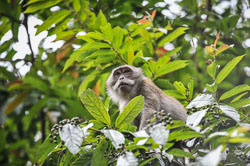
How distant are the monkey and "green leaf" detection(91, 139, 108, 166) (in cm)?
281

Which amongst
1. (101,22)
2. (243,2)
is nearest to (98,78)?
(101,22)

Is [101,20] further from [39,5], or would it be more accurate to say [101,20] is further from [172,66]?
[172,66]

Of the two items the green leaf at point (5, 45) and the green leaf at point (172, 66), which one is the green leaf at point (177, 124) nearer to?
the green leaf at point (172, 66)

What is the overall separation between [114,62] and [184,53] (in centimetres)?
174

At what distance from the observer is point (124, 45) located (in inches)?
196

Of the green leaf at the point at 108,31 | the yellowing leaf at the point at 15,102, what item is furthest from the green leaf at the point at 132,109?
the green leaf at the point at 108,31

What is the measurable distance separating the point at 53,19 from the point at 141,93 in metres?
2.27

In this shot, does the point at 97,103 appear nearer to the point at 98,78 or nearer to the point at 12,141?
the point at 98,78

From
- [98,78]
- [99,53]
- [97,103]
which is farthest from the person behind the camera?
[98,78]

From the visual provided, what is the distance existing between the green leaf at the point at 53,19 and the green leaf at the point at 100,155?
291cm

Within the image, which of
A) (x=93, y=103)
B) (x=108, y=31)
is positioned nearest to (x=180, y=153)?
(x=93, y=103)

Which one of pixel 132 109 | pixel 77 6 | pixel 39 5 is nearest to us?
pixel 132 109

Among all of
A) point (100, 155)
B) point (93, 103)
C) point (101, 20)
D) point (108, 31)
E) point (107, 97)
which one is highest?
point (93, 103)

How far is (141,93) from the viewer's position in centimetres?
620
